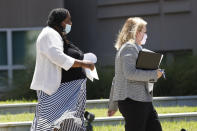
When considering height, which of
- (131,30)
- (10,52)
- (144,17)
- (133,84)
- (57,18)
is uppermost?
(57,18)

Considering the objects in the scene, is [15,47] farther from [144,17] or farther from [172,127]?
[172,127]

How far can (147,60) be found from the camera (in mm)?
6523

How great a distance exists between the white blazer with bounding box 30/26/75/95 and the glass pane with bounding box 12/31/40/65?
10499mm

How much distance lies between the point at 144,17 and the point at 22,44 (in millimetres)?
3684

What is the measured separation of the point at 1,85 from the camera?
15.8 m

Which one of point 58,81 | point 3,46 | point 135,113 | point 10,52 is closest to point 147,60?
point 135,113

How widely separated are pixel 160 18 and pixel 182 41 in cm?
93

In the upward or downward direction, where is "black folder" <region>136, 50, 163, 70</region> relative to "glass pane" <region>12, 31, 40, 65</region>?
upward

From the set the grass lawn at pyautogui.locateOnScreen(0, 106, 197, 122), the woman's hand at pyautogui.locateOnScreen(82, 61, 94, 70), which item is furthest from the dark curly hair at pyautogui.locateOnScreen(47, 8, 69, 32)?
the grass lawn at pyautogui.locateOnScreen(0, 106, 197, 122)

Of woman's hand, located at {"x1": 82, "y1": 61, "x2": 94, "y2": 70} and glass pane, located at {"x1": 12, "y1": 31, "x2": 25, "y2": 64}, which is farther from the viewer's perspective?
glass pane, located at {"x1": 12, "y1": 31, "x2": 25, "y2": 64}

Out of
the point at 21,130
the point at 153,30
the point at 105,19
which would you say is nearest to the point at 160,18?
the point at 153,30

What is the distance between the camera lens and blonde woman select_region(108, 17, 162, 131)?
21.2 ft

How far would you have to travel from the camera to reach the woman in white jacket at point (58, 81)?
6.07m

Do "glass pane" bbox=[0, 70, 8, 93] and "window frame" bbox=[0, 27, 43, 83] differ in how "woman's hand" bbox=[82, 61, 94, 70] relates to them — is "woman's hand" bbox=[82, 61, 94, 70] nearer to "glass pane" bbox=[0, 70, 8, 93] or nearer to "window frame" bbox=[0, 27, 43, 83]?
"glass pane" bbox=[0, 70, 8, 93]
